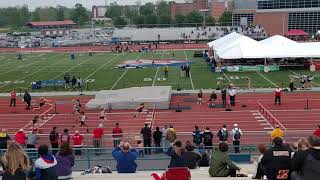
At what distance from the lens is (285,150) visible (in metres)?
7.54

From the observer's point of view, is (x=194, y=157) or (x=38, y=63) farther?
(x=38, y=63)

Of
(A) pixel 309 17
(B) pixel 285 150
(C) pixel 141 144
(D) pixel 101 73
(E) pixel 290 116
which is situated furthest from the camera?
(A) pixel 309 17

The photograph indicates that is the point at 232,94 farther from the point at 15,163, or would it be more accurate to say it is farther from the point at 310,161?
the point at 15,163

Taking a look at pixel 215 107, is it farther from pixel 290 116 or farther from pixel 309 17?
pixel 309 17

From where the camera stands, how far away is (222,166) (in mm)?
8594

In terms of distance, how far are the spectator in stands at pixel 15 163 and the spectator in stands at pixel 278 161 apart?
11.1 feet

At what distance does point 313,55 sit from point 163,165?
1150 inches

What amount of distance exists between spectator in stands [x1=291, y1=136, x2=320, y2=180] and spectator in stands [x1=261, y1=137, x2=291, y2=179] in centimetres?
70

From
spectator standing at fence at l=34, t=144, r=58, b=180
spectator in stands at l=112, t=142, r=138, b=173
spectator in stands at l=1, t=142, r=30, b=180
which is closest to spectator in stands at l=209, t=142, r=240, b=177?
spectator in stands at l=112, t=142, r=138, b=173

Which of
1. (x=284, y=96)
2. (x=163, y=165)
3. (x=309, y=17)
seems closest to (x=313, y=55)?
(x=284, y=96)

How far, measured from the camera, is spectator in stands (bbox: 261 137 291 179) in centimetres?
748

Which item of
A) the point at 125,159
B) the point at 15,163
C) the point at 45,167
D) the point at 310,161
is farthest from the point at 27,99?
the point at 310,161

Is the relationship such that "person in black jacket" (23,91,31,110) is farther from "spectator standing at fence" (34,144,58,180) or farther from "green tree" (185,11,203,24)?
"green tree" (185,11,203,24)

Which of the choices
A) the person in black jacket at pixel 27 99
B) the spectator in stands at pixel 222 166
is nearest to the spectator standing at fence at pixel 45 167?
the spectator in stands at pixel 222 166
